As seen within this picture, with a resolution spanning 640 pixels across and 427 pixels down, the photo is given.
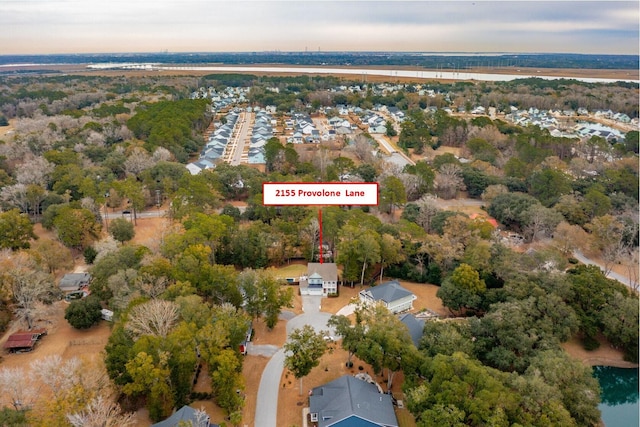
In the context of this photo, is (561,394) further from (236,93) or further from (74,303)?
(236,93)

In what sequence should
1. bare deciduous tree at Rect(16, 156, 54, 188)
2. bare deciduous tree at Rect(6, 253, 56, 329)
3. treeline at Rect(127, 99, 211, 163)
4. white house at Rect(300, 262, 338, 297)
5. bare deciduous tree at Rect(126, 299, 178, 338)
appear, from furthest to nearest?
treeline at Rect(127, 99, 211, 163), bare deciduous tree at Rect(16, 156, 54, 188), white house at Rect(300, 262, 338, 297), bare deciduous tree at Rect(6, 253, 56, 329), bare deciduous tree at Rect(126, 299, 178, 338)

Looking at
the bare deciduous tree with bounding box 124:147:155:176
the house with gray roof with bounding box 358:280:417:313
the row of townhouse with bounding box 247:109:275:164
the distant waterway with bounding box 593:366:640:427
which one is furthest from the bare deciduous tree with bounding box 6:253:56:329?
the row of townhouse with bounding box 247:109:275:164

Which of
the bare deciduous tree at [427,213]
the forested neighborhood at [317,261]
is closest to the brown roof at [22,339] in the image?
the forested neighborhood at [317,261]

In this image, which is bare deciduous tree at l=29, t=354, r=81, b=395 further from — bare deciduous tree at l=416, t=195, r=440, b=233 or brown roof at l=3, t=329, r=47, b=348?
bare deciduous tree at l=416, t=195, r=440, b=233

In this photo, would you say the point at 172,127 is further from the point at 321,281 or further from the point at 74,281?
the point at 321,281

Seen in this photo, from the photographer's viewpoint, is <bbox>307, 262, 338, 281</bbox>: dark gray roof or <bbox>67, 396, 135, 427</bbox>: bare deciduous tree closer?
<bbox>67, 396, 135, 427</bbox>: bare deciduous tree
